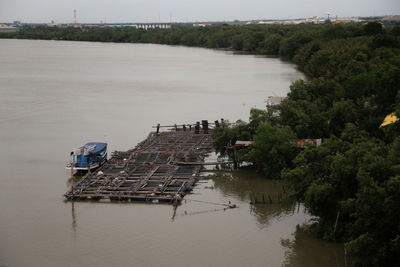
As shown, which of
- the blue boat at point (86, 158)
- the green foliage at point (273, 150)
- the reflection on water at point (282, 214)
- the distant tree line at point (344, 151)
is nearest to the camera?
the distant tree line at point (344, 151)

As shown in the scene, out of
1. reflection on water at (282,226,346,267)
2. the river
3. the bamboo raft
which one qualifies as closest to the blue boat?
the bamboo raft

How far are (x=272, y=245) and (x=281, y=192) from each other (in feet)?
9.72

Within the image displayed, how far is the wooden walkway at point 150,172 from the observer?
14.2m

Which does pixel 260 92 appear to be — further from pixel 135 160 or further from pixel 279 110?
pixel 135 160

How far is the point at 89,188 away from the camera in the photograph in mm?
14680

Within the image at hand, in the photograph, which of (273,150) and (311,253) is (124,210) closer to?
(273,150)

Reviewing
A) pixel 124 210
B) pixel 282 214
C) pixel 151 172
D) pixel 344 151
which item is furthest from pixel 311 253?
pixel 151 172

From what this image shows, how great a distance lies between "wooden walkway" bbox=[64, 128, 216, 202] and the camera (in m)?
14.2

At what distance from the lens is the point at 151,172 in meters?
15.7

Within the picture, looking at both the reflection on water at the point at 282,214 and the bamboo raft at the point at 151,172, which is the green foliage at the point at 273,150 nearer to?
the reflection on water at the point at 282,214

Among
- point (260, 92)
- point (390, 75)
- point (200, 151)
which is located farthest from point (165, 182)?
point (260, 92)

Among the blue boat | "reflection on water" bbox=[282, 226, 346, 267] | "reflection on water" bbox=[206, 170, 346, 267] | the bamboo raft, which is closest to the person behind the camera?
"reflection on water" bbox=[282, 226, 346, 267]

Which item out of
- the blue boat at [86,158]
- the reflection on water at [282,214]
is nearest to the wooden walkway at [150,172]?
the blue boat at [86,158]

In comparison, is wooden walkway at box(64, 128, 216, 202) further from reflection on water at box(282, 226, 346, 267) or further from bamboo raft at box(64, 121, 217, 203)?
reflection on water at box(282, 226, 346, 267)
